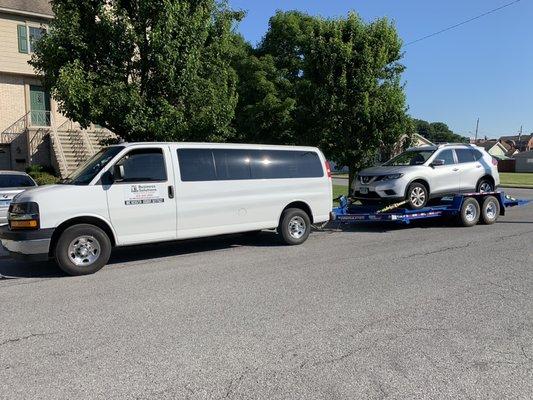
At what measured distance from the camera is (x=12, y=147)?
958 inches

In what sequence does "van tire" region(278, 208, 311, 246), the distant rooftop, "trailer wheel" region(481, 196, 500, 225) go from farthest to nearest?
1. the distant rooftop
2. "trailer wheel" region(481, 196, 500, 225)
3. "van tire" region(278, 208, 311, 246)

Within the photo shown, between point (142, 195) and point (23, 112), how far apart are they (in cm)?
2015

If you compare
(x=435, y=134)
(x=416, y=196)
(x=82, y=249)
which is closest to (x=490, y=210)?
(x=416, y=196)

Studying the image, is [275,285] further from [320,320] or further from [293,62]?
[293,62]

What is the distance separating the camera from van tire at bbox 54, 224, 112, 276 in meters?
7.54

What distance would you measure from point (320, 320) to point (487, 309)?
196 cm

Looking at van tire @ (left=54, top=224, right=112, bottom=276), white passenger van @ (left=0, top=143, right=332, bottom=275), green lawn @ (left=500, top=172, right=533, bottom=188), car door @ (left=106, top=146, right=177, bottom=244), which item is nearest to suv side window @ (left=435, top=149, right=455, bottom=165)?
white passenger van @ (left=0, top=143, right=332, bottom=275)

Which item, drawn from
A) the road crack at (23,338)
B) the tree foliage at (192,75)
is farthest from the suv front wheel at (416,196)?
the road crack at (23,338)

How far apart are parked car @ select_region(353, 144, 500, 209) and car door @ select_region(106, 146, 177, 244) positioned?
548 cm

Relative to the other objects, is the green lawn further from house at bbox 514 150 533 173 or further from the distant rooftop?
the distant rooftop

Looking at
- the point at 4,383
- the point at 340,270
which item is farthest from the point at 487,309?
the point at 4,383

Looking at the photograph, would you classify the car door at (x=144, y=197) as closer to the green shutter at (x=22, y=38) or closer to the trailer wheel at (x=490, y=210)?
the trailer wheel at (x=490, y=210)

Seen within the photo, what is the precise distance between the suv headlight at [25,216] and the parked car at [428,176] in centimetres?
760

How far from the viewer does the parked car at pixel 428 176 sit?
1173cm
